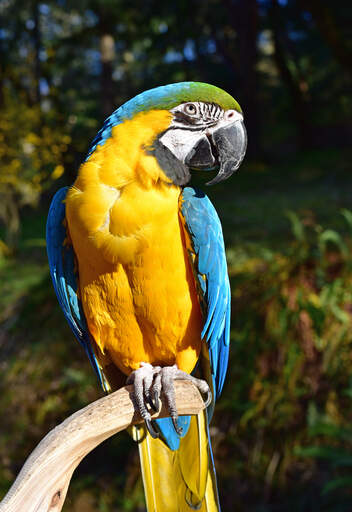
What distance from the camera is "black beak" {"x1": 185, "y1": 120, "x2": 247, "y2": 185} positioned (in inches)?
48.1

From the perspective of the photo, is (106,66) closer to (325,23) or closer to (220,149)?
(325,23)

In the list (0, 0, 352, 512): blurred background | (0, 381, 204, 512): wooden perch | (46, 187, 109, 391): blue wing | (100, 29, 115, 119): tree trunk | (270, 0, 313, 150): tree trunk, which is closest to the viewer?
(0, 381, 204, 512): wooden perch

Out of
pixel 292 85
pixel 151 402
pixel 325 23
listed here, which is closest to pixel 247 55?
pixel 292 85

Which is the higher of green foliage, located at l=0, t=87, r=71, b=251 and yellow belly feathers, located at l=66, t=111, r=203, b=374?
green foliage, located at l=0, t=87, r=71, b=251

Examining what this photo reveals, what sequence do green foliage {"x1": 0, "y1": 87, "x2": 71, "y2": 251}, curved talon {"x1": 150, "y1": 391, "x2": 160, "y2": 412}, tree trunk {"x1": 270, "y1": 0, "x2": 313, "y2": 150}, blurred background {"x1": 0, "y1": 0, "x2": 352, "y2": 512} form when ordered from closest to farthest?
curved talon {"x1": 150, "y1": 391, "x2": 160, "y2": 412} < blurred background {"x1": 0, "y1": 0, "x2": 352, "y2": 512} < green foliage {"x1": 0, "y1": 87, "x2": 71, "y2": 251} < tree trunk {"x1": 270, "y1": 0, "x2": 313, "y2": 150}

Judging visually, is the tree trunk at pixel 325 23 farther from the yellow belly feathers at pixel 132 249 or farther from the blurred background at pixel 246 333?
the yellow belly feathers at pixel 132 249

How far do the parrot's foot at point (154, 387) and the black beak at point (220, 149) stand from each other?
52 cm

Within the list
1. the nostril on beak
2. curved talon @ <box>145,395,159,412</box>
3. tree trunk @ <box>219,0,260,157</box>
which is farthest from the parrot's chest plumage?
tree trunk @ <box>219,0,260,157</box>

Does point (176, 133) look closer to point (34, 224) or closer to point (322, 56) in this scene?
point (34, 224)

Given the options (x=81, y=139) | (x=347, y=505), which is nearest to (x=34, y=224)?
(x=81, y=139)

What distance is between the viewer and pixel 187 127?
1.17m

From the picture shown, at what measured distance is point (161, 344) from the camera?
4.32 feet

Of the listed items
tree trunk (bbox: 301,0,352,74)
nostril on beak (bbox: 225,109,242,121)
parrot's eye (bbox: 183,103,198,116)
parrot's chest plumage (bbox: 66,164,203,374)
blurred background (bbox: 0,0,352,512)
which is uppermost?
tree trunk (bbox: 301,0,352,74)

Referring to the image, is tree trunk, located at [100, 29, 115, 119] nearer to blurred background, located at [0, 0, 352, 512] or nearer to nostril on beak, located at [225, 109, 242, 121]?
blurred background, located at [0, 0, 352, 512]
